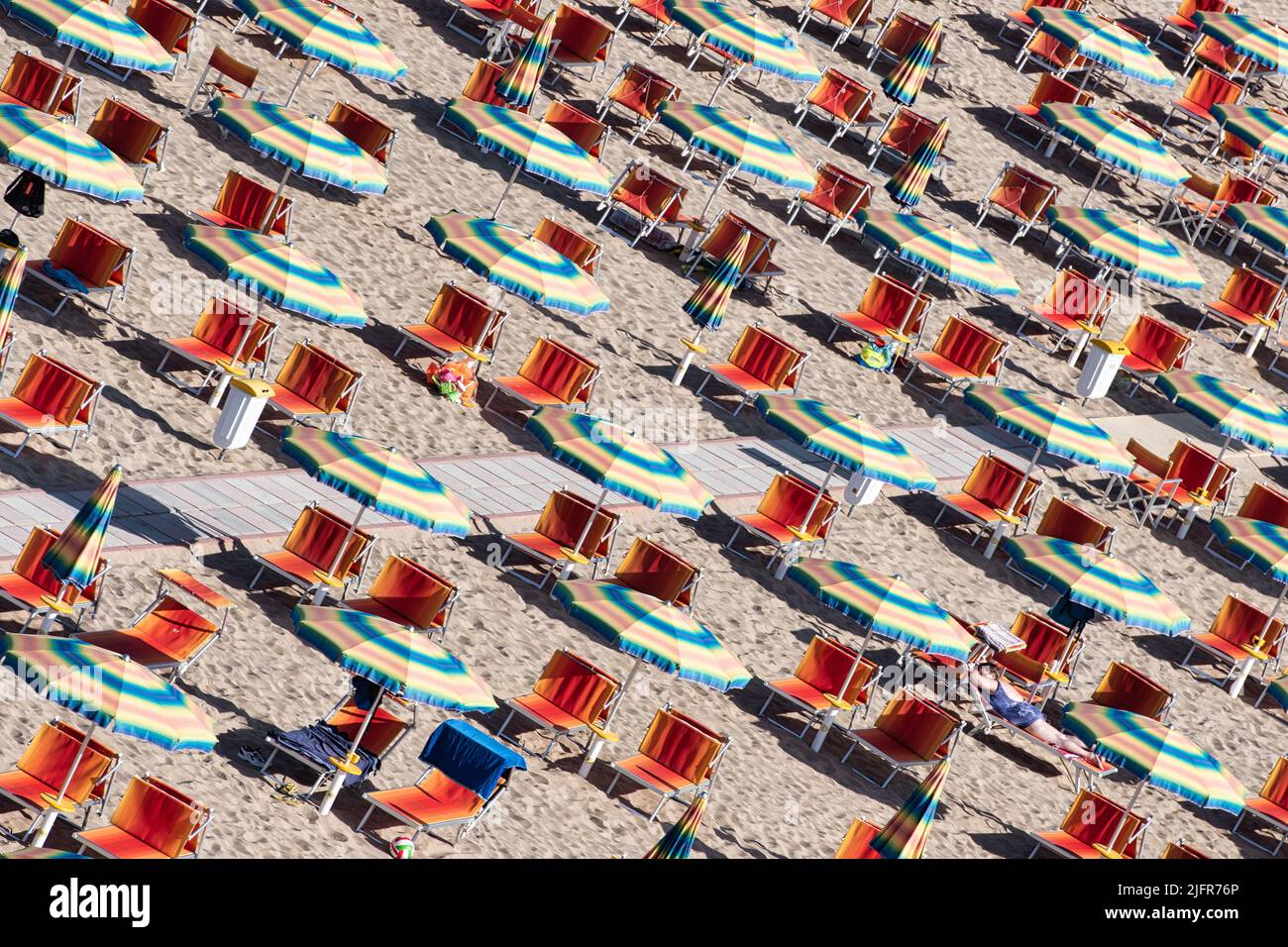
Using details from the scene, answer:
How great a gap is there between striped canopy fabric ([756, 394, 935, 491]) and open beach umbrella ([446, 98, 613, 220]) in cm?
494

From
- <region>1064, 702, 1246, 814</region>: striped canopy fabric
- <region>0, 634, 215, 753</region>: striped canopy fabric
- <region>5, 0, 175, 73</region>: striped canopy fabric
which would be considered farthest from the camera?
<region>5, 0, 175, 73</region>: striped canopy fabric

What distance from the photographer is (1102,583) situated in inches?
934

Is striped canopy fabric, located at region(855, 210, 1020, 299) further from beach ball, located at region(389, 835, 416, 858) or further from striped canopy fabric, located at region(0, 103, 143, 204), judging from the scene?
beach ball, located at region(389, 835, 416, 858)

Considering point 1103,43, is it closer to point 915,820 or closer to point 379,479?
point 379,479

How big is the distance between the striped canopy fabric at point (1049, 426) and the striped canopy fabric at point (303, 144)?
760cm

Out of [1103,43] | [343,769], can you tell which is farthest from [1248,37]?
[343,769]

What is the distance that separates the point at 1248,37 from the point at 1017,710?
837 inches

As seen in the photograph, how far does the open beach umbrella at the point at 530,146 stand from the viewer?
27578 millimetres

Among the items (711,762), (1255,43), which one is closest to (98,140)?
(711,762)

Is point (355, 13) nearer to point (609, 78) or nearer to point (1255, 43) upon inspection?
point (609, 78)

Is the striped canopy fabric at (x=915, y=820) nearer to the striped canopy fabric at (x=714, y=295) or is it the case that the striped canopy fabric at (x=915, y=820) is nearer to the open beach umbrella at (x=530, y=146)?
the striped canopy fabric at (x=714, y=295)

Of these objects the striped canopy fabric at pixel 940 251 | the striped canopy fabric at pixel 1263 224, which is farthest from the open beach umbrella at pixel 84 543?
the striped canopy fabric at pixel 1263 224

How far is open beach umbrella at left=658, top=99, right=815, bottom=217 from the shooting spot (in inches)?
1161

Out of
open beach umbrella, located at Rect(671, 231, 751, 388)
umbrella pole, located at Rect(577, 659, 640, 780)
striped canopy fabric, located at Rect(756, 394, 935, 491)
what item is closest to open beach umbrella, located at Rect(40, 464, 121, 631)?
umbrella pole, located at Rect(577, 659, 640, 780)
